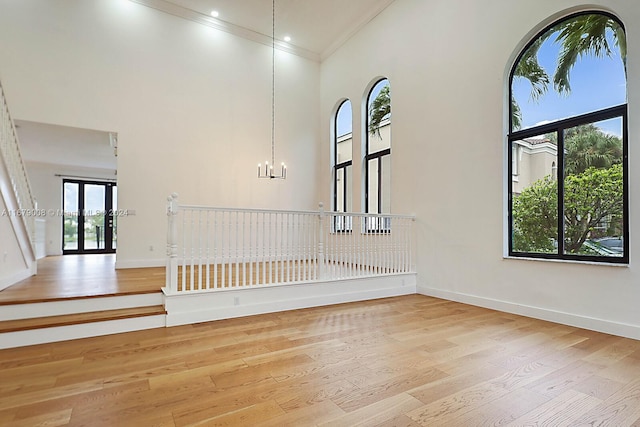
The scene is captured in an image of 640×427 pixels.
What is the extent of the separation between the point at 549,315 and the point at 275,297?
10.2 ft

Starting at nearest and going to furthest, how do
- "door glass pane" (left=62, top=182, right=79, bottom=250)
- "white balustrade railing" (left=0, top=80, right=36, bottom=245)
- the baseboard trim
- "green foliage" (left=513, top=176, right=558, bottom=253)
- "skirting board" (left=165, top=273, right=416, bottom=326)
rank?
"skirting board" (left=165, top=273, right=416, bottom=326) → the baseboard trim → "green foliage" (left=513, top=176, right=558, bottom=253) → "white balustrade railing" (left=0, top=80, right=36, bottom=245) → "door glass pane" (left=62, top=182, right=79, bottom=250)

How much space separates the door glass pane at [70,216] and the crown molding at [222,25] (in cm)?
665

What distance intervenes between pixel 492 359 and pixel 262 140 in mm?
5991

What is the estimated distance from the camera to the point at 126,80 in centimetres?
605

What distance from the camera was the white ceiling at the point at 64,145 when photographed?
19.5 feet

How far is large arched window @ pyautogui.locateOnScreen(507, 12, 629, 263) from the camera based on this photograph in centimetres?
347

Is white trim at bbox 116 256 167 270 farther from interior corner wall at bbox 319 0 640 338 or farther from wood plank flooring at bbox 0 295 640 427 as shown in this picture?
interior corner wall at bbox 319 0 640 338

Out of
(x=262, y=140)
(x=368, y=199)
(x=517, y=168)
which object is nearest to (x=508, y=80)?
(x=517, y=168)

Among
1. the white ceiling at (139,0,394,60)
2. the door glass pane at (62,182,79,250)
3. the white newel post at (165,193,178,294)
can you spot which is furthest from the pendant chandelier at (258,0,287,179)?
the door glass pane at (62,182,79,250)

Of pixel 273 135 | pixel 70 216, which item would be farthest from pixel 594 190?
pixel 70 216

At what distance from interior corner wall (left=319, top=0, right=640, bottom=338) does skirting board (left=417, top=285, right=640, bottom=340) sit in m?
0.01

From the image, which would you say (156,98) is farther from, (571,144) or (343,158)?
(571,144)

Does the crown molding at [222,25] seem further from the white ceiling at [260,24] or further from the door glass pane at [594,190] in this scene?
the door glass pane at [594,190]

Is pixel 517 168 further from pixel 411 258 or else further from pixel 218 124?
pixel 218 124
